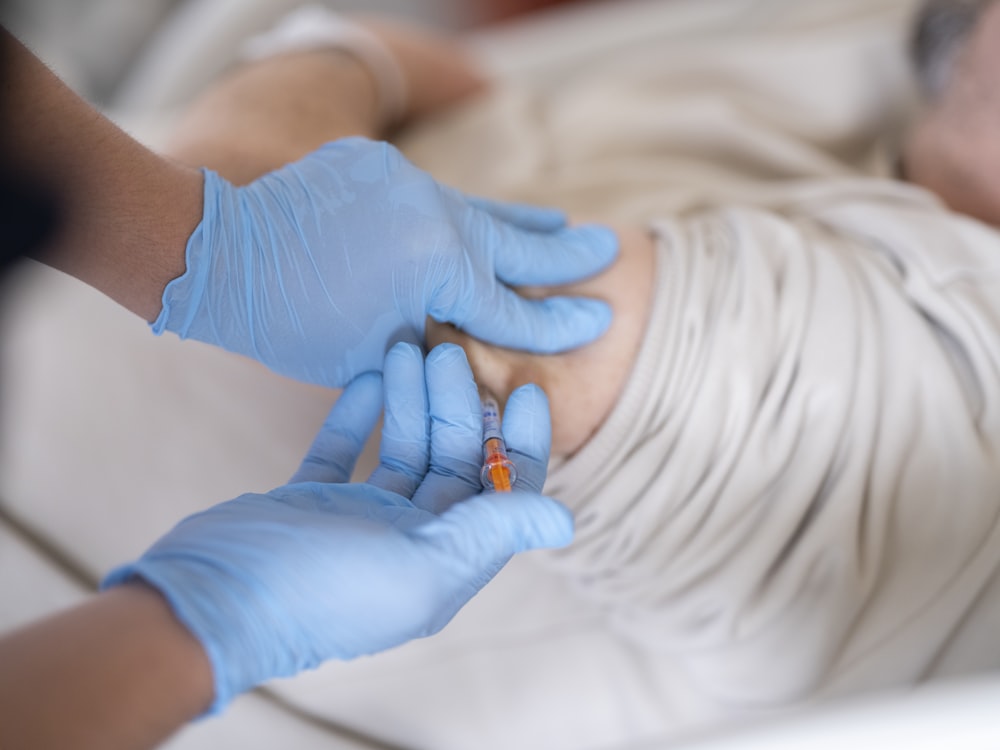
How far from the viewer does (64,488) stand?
1094 millimetres

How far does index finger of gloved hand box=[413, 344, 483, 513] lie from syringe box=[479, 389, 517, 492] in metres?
0.01

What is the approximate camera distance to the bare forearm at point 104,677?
0.49 m

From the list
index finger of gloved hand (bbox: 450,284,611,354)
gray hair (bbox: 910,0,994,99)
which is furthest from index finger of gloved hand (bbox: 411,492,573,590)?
gray hair (bbox: 910,0,994,99)

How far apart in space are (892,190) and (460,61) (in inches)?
33.8

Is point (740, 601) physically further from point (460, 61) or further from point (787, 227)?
point (460, 61)

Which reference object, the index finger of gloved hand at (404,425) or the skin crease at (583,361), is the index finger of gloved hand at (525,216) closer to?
the skin crease at (583,361)

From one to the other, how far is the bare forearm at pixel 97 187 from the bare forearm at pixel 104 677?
29cm

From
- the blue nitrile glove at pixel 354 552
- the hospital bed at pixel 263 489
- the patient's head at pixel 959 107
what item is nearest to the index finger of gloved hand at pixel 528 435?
the blue nitrile glove at pixel 354 552

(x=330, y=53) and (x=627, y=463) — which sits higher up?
(x=330, y=53)

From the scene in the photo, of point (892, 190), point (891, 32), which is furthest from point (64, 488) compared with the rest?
point (891, 32)

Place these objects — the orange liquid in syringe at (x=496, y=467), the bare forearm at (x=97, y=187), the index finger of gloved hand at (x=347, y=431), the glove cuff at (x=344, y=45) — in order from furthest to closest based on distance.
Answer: the glove cuff at (x=344, y=45) < the index finger of gloved hand at (x=347, y=431) < the orange liquid in syringe at (x=496, y=467) < the bare forearm at (x=97, y=187)

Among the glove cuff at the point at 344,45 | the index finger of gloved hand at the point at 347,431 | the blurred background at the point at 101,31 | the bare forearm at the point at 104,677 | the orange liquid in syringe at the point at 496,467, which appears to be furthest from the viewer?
the blurred background at the point at 101,31

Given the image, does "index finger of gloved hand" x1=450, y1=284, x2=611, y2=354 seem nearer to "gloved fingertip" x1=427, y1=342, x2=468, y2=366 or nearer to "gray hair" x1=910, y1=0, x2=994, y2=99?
"gloved fingertip" x1=427, y1=342, x2=468, y2=366

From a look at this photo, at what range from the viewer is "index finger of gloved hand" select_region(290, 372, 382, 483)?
813 mm
